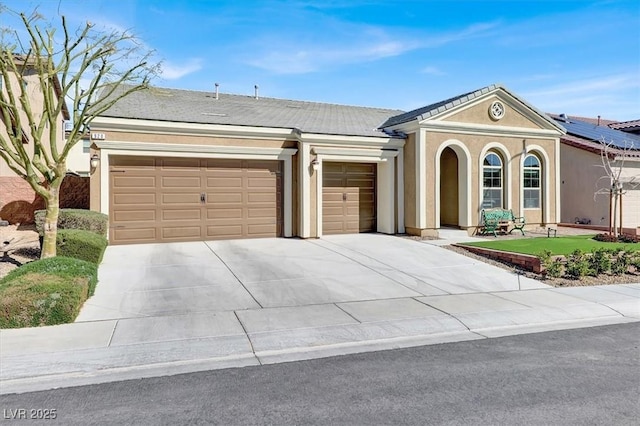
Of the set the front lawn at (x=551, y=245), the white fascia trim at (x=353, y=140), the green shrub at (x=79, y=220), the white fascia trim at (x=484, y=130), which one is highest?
the white fascia trim at (x=484, y=130)

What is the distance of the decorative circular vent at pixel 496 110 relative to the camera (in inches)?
637

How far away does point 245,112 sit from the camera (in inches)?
645

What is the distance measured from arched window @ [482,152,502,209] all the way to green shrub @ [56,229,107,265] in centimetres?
1292

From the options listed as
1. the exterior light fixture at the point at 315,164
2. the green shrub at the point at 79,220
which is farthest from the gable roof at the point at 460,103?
the green shrub at the point at 79,220

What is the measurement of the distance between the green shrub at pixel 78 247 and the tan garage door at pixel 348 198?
790cm

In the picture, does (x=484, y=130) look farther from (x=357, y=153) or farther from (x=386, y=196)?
(x=357, y=153)

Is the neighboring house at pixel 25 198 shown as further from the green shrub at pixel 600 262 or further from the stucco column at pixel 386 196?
the green shrub at pixel 600 262

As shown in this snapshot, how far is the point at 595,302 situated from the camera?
8.18 m

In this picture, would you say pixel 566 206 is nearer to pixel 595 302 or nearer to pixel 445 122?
pixel 445 122

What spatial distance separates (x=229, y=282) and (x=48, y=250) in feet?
12.6

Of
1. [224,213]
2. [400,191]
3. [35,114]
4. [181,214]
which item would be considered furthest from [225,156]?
[35,114]

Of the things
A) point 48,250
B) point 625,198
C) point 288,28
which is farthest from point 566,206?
point 48,250

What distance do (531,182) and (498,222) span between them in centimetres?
299

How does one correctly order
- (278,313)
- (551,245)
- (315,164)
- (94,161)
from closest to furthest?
(278,313)
(94,161)
(551,245)
(315,164)
